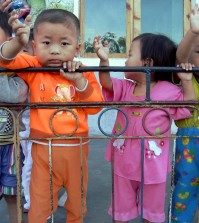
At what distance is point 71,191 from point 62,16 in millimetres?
888

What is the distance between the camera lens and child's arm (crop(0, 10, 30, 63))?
5.58 ft

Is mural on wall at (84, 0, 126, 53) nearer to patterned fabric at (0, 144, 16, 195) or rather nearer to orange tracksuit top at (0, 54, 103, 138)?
patterned fabric at (0, 144, 16, 195)

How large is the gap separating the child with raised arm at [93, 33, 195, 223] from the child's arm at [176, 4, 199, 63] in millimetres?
95

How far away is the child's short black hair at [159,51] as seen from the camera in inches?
86.4

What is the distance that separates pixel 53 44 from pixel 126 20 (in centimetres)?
379

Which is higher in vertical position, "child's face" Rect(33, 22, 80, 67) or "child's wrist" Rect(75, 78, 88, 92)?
"child's face" Rect(33, 22, 80, 67)

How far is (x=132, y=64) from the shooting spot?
7.22 ft

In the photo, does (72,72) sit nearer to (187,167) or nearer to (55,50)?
(55,50)

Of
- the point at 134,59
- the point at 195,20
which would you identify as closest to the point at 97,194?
the point at 134,59

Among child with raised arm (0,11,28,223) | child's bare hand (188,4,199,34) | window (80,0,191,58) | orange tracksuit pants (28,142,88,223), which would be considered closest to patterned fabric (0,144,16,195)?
child with raised arm (0,11,28,223)

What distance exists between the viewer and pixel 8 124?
214 centimetres

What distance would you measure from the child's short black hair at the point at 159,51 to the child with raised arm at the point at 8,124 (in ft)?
2.25

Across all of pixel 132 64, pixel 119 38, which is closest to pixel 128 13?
pixel 119 38

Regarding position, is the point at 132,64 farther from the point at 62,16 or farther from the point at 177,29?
the point at 177,29
